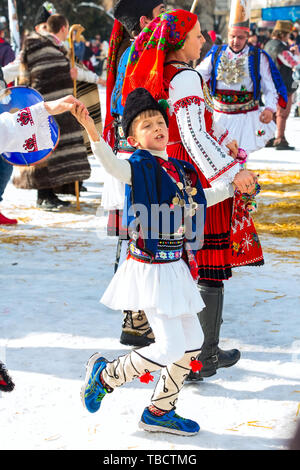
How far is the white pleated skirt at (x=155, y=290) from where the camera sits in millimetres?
2863

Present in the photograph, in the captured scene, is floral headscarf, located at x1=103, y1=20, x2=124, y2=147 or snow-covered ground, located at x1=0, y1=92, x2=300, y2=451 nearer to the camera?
snow-covered ground, located at x1=0, y1=92, x2=300, y2=451

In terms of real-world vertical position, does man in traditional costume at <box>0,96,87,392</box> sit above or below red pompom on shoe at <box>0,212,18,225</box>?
above

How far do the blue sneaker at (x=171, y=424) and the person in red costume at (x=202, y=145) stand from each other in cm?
56

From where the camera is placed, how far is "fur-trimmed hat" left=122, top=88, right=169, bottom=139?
2996 millimetres

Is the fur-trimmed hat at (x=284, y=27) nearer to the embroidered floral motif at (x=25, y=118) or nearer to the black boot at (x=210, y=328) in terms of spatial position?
the black boot at (x=210, y=328)

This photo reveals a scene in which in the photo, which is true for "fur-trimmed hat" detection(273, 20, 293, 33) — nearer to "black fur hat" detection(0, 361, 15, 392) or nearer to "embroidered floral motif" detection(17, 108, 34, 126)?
"embroidered floral motif" detection(17, 108, 34, 126)

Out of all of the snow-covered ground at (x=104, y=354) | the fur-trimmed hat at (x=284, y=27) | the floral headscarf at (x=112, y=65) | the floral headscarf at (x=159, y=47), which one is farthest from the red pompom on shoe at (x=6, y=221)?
the fur-trimmed hat at (x=284, y=27)

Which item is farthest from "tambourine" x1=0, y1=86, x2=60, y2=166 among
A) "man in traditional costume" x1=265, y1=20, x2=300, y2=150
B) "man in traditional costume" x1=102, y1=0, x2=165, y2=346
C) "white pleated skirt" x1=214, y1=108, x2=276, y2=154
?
"man in traditional costume" x1=265, y1=20, x2=300, y2=150

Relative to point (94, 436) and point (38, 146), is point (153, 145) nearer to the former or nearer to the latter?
point (38, 146)

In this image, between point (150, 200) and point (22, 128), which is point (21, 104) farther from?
point (150, 200)

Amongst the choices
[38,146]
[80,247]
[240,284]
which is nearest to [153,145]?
[38,146]

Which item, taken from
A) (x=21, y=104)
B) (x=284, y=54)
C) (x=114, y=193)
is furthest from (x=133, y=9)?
(x=284, y=54)

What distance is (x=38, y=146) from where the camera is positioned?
125 inches
